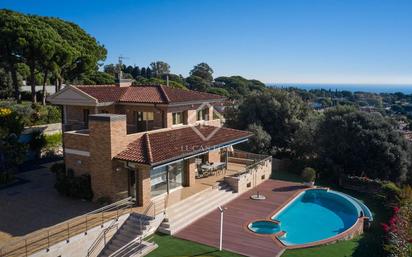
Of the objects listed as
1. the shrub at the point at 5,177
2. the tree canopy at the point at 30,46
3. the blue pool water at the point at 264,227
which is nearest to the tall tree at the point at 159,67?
the tree canopy at the point at 30,46

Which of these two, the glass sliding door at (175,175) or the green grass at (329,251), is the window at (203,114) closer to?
the glass sliding door at (175,175)

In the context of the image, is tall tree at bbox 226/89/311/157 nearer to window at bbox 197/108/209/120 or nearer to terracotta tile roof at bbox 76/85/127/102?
window at bbox 197/108/209/120

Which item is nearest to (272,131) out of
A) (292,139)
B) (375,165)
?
(292,139)

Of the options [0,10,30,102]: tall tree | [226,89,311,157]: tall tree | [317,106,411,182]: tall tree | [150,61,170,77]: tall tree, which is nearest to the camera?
[317,106,411,182]: tall tree

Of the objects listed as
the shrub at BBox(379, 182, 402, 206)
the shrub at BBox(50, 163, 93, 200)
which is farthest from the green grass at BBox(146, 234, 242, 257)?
the shrub at BBox(379, 182, 402, 206)

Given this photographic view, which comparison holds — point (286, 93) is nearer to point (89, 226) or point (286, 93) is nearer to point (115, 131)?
point (115, 131)

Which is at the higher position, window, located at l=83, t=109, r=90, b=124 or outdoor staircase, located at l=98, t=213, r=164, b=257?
window, located at l=83, t=109, r=90, b=124
